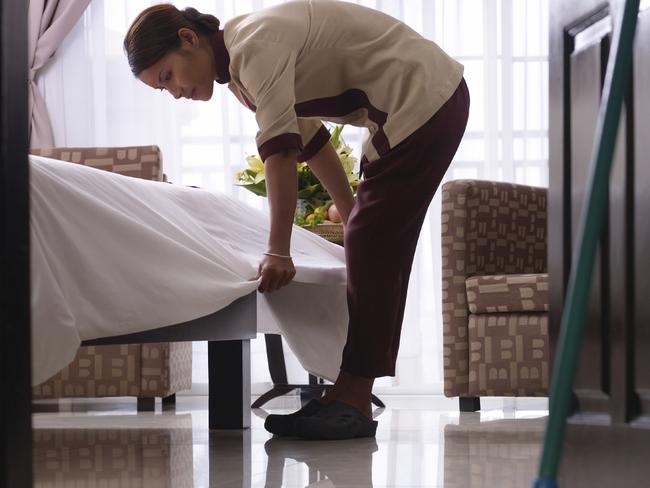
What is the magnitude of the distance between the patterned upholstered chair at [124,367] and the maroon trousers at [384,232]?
1.21m

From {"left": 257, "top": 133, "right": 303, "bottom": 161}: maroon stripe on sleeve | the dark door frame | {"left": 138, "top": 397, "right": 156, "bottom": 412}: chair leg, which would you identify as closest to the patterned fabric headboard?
{"left": 138, "top": 397, "right": 156, "bottom": 412}: chair leg

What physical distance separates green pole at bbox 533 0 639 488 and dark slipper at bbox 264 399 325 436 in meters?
1.48

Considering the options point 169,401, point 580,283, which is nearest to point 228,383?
point 169,401

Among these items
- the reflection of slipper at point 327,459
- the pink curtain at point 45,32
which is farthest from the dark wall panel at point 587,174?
the pink curtain at point 45,32

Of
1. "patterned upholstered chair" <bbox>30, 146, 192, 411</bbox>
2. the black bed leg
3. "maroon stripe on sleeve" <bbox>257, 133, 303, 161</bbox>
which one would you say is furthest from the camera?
"patterned upholstered chair" <bbox>30, 146, 192, 411</bbox>

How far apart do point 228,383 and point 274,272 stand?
0.35 metres

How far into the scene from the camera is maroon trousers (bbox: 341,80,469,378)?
79.0 inches

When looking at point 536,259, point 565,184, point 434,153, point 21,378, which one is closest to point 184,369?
point 536,259

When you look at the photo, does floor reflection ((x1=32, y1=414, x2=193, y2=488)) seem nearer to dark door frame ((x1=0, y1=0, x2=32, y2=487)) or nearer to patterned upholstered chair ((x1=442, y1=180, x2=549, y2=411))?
dark door frame ((x1=0, y1=0, x2=32, y2=487))

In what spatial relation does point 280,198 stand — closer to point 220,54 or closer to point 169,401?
point 220,54

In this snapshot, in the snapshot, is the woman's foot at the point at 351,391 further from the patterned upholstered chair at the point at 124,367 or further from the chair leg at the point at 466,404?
the patterned upholstered chair at the point at 124,367

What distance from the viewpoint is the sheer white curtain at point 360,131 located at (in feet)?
13.5

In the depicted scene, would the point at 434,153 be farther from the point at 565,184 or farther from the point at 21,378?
the point at 21,378

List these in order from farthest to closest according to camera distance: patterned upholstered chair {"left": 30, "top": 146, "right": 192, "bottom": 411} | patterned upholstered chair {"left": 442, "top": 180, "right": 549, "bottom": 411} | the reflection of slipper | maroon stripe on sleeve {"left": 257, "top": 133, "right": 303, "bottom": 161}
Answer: patterned upholstered chair {"left": 30, "top": 146, "right": 192, "bottom": 411}
patterned upholstered chair {"left": 442, "top": 180, "right": 549, "bottom": 411}
maroon stripe on sleeve {"left": 257, "top": 133, "right": 303, "bottom": 161}
the reflection of slipper
